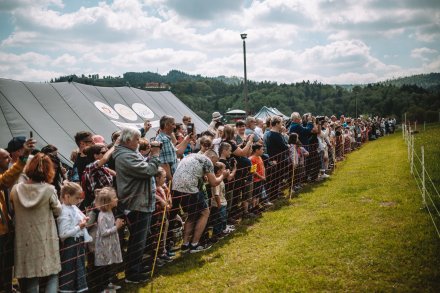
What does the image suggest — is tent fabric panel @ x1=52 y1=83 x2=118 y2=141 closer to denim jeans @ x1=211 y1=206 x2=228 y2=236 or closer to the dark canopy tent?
the dark canopy tent

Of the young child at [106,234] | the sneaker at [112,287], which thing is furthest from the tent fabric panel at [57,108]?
the sneaker at [112,287]

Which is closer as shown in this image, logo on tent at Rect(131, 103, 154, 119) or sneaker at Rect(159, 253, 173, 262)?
sneaker at Rect(159, 253, 173, 262)

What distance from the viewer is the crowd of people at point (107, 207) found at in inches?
147

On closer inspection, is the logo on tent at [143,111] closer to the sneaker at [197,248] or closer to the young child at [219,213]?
the young child at [219,213]

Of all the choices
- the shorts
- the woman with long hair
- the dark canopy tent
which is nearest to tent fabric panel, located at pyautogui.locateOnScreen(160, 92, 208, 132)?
the dark canopy tent

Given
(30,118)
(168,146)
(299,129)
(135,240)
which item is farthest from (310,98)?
(135,240)

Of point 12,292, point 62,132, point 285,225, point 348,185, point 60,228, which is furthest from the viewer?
point 62,132

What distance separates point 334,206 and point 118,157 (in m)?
5.63

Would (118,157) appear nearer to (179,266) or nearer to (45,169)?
(45,169)

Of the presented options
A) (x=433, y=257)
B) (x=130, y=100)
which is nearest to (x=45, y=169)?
(x=433, y=257)

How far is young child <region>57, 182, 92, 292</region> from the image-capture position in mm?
4059

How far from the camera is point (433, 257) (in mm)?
5012

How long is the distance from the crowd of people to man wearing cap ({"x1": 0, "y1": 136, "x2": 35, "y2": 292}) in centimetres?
1

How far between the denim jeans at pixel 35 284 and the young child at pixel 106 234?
2.07ft
